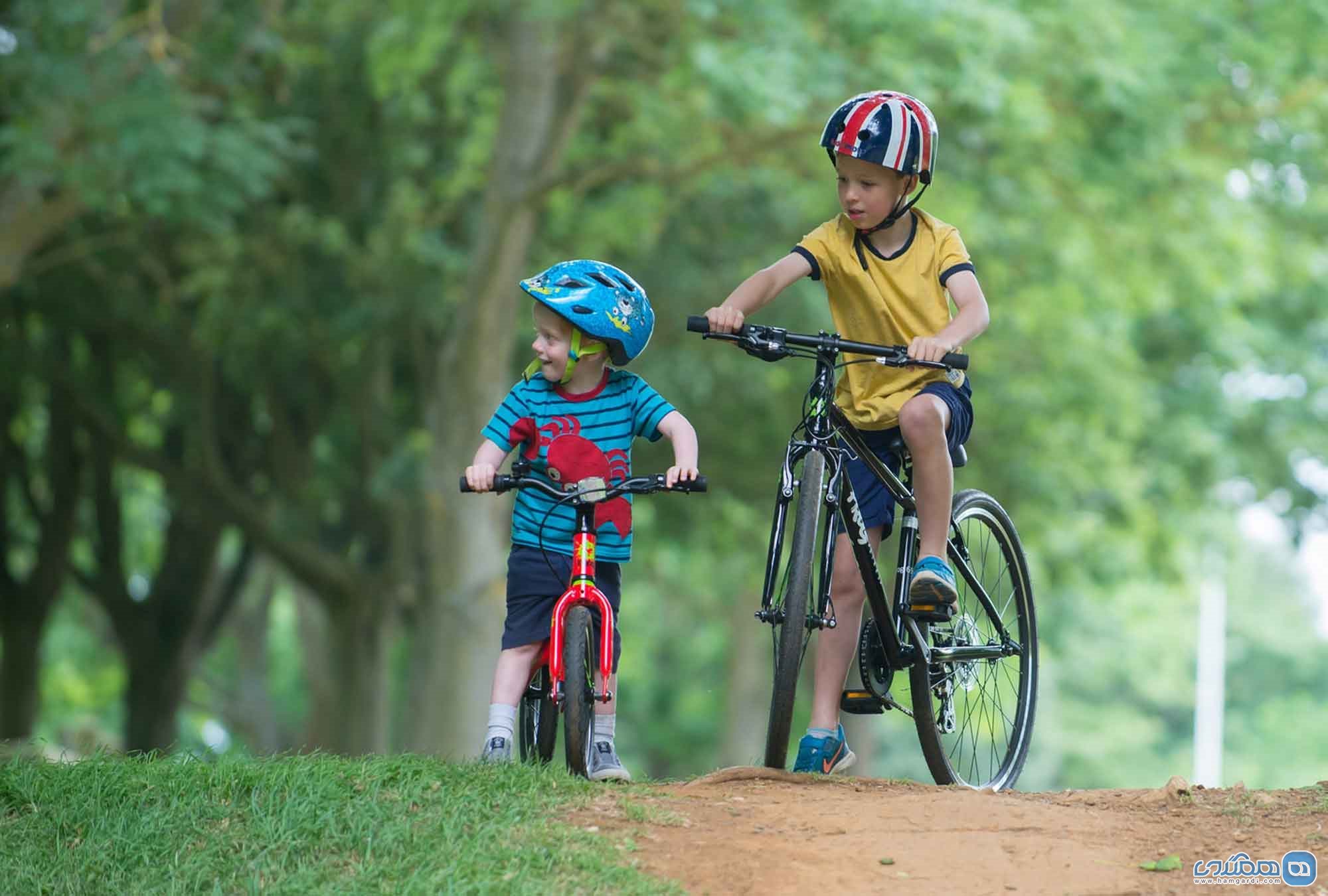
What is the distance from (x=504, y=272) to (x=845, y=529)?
26.2 ft

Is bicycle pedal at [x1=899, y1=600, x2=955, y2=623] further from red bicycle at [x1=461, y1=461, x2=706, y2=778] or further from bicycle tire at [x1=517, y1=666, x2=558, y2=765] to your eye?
bicycle tire at [x1=517, y1=666, x2=558, y2=765]

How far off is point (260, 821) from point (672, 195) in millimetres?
10340

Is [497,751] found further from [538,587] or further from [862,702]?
[862,702]

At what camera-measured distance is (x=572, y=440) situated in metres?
5.52

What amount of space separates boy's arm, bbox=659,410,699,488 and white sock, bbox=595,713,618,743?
82 centimetres

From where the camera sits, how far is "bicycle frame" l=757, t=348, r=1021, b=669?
17.8 ft

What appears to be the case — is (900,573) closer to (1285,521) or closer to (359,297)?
(359,297)

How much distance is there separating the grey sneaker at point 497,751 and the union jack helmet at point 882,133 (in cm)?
209

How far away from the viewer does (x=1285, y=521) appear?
17.9 meters

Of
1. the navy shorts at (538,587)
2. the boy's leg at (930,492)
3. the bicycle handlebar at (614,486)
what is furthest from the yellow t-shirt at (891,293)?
the navy shorts at (538,587)

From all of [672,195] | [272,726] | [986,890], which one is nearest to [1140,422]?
[672,195]

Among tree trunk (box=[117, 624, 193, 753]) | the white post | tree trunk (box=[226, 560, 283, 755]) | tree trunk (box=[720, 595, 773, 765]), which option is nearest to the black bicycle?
the white post

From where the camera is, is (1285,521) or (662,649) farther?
(662,649)

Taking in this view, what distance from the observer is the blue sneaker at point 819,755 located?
595 centimetres
